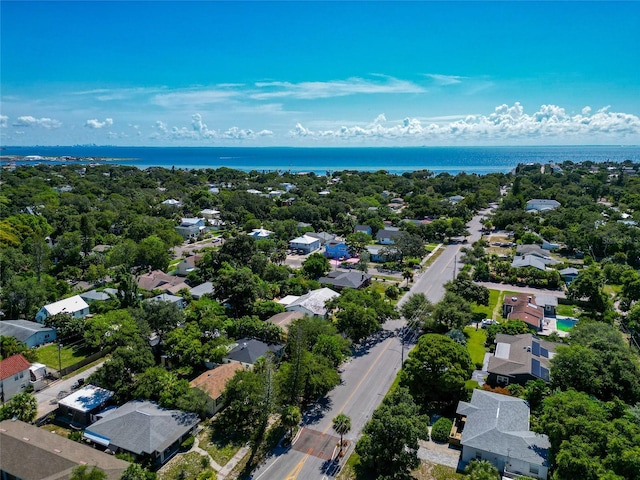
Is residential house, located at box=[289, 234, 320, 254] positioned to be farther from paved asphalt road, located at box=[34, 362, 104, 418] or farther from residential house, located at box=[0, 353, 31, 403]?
residential house, located at box=[0, 353, 31, 403]

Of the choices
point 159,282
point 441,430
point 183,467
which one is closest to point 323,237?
point 159,282

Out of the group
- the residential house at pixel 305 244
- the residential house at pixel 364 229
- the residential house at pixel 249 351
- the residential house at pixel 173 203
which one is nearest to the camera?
the residential house at pixel 249 351

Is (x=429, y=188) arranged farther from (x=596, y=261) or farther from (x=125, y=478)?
(x=125, y=478)

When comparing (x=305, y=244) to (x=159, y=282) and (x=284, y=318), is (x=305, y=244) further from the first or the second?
(x=284, y=318)

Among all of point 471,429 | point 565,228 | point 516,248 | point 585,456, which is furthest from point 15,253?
point 565,228

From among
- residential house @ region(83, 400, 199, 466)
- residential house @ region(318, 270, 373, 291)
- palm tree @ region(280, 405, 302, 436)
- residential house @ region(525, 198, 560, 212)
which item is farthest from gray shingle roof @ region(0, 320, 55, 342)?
residential house @ region(525, 198, 560, 212)

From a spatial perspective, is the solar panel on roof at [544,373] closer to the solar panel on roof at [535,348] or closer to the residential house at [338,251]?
the solar panel on roof at [535,348]

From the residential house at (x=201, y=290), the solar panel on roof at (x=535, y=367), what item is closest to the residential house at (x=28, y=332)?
the residential house at (x=201, y=290)
